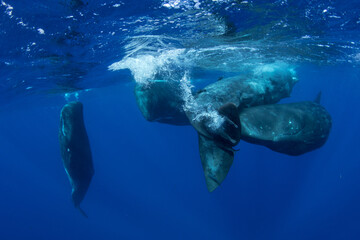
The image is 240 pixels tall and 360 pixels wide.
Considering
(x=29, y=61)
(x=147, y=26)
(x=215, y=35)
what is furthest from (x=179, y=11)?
(x=29, y=61)

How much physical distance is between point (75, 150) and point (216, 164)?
20.9ft

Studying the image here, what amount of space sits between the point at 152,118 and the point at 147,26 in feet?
13.4

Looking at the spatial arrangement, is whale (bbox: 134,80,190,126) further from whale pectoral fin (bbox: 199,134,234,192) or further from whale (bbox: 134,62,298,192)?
whale pectoral fin (bbox: 199,134,234,192)

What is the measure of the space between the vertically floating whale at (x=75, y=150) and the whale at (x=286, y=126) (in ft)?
21.8

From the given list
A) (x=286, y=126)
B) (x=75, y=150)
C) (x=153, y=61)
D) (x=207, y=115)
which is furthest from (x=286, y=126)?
(x=153, y=61)

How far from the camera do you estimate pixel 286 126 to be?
5.04m

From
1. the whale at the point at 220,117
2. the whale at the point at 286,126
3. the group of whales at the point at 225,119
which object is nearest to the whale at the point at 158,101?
the group of whales at the point at 225,119

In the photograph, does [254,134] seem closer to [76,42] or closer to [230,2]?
[230,2]

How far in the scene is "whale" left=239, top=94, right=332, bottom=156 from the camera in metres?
4.70

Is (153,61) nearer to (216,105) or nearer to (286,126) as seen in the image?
(216,105)

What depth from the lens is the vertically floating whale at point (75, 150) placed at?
8.16 metres

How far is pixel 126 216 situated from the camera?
136 feet

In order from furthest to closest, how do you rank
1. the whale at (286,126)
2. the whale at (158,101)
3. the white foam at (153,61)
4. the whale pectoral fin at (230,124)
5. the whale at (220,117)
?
Answer: the white foam at (153,61), the whale at (158,101), the whale at (286,126), the whale at (220,117), the whale pectoral fin at (230,124)

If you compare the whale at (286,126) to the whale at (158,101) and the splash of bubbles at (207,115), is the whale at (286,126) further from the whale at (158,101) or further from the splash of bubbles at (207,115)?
the whale at (158,101)
